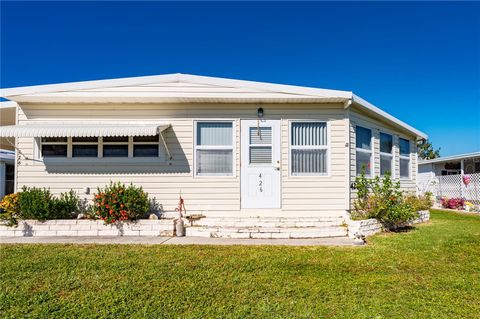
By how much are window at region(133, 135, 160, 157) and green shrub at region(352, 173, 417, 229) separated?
5225 millimetres

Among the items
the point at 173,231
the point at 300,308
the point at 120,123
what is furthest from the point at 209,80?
the point at 300,308

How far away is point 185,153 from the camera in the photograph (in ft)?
22.7

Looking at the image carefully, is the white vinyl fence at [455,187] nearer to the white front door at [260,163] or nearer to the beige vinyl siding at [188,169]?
the beige vinyl siding at [188,169]

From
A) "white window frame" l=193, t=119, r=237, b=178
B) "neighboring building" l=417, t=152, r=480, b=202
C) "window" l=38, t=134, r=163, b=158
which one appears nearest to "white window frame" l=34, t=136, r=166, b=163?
"window" l=38, t=134, r=163, b=158

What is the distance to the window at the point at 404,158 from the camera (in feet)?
31.2

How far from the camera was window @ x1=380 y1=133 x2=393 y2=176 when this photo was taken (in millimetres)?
8508

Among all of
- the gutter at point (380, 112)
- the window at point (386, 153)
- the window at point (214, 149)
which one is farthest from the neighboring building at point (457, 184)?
the window at point (214, 149)

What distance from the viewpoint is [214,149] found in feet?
Result: 22.8

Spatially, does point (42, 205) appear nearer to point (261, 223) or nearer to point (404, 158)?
point (261, 223)

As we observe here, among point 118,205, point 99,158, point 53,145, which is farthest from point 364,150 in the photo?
point 53,145

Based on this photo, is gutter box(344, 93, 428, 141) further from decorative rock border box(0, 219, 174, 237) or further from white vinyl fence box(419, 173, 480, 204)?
decorative rock border box(0, 219, 174, 237)

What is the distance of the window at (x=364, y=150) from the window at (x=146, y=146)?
18.1 feet

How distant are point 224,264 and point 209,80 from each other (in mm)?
4505

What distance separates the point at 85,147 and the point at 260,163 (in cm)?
460
